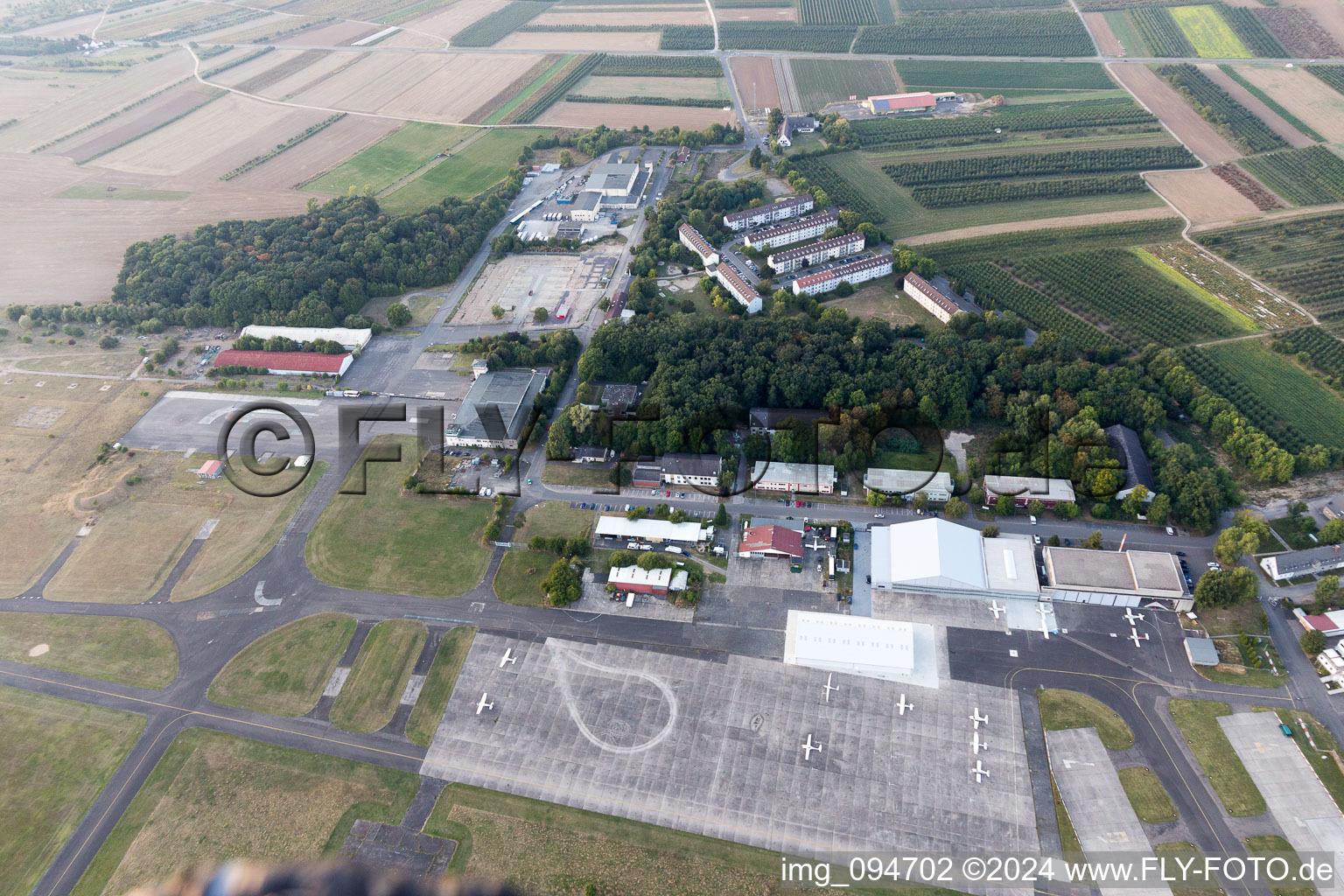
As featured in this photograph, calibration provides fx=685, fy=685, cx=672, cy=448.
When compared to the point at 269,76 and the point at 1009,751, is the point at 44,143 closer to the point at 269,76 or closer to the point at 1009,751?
the point at 269,76

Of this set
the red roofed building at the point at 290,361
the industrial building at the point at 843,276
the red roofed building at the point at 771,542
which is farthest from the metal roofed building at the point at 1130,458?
the red roofed building at the point at 290,361

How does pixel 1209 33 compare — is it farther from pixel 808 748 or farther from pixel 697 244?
pixel 808 748

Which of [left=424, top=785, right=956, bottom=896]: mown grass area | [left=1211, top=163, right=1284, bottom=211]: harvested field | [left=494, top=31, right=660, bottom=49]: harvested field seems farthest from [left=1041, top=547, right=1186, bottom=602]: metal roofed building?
[left=494, top=31, right=660, bottom=49]: harvested field

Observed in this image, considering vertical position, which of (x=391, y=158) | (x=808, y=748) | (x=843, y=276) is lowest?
(x=808, y=748)

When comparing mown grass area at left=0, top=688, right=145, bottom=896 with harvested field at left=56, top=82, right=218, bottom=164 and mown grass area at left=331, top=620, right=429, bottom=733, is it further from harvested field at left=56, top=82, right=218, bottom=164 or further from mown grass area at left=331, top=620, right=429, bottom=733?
harvested field at left=56, top=82, right=218, bottom=164

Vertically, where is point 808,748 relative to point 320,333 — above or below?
below

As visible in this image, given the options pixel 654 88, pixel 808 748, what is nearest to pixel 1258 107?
pixel 654 88

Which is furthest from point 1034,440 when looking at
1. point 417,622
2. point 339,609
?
point 339,609

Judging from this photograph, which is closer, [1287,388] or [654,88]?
[1287,388]
